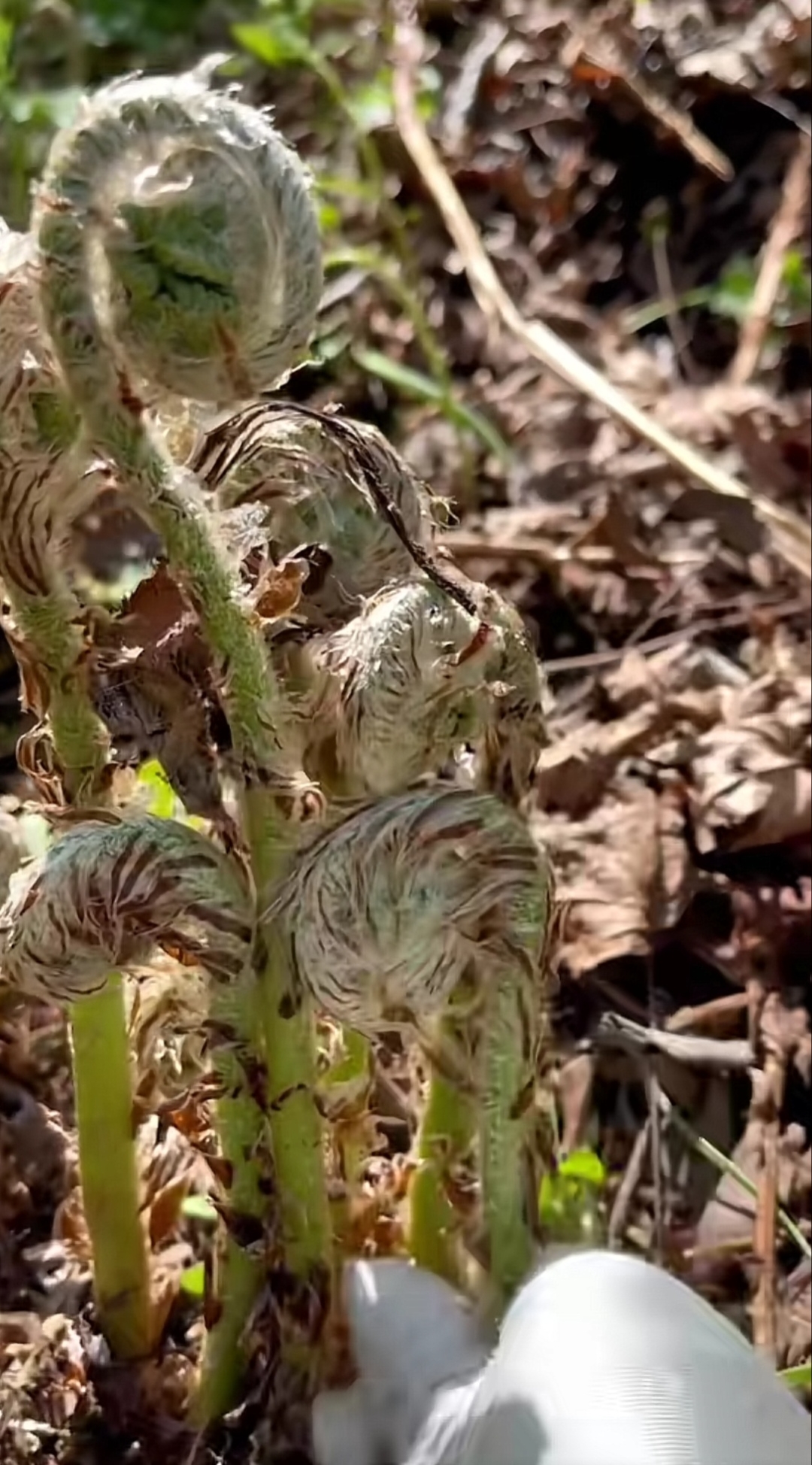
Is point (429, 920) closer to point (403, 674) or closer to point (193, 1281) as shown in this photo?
point (403, 674)

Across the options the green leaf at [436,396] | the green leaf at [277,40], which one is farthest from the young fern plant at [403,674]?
the green leaf at [277,40]

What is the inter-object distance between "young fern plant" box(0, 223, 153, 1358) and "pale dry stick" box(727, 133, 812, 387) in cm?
152

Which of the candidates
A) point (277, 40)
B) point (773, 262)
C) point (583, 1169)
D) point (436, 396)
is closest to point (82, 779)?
point (583, 1169)

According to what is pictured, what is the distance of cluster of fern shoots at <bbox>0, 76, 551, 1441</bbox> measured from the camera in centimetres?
79

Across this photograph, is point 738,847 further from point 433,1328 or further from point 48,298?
point 48,298

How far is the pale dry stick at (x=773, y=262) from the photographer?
2.32 metres

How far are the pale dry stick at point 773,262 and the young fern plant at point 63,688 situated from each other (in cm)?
152

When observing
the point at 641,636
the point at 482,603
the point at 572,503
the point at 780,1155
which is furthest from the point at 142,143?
the point at 572,503

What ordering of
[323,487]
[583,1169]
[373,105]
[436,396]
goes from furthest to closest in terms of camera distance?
[373,105], [436,396], [583,1169], [323,487]

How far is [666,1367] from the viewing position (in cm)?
88

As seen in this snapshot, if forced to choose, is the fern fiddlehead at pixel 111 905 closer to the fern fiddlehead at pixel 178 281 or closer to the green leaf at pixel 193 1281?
the fern fiddlehead at pixel 178 281

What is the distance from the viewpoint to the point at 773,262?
7.92ft

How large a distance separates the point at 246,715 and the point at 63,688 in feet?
0.38

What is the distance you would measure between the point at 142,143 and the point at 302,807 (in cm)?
31
